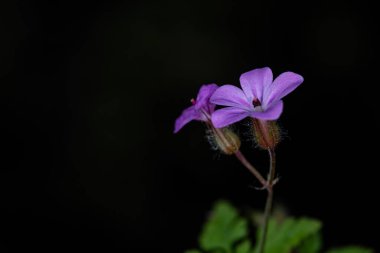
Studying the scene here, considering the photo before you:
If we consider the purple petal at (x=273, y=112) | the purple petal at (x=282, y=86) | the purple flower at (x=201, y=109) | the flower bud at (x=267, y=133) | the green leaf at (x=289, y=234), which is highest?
the purple flower at (x=201, y=109)

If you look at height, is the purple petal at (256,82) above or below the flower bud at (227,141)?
above

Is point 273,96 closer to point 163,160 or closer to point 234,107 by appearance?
point 234,107

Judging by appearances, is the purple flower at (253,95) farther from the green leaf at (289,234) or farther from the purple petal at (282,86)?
the green leaf at (289,234)

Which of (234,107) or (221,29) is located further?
(221,29)

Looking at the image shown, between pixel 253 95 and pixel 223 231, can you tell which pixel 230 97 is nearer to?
pixel 253 95

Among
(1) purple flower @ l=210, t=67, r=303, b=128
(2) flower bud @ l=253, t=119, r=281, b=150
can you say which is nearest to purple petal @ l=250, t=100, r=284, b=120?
(1) purple flower @ l=210, t=67, r=303, b=128

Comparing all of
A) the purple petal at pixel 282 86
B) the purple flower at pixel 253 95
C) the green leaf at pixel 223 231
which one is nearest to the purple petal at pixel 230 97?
the purple flower at pixel 253 95

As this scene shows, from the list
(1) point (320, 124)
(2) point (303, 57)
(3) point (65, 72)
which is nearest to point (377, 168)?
(1) point (320, 124)
